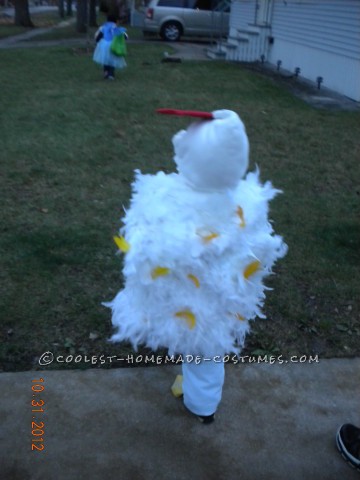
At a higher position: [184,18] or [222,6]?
[222,6]

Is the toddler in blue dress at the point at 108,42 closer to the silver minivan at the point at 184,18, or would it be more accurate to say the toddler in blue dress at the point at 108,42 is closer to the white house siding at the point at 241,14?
the white house siding at the point at 241,14

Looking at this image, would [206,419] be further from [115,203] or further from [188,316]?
[115,203]

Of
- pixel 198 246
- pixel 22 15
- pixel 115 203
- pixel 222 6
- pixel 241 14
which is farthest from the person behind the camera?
pixel 22 15

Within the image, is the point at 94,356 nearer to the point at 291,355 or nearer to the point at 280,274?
the point at 291,355

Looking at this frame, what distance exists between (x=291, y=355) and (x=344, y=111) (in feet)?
22.3

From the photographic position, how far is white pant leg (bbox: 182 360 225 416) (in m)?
2.39

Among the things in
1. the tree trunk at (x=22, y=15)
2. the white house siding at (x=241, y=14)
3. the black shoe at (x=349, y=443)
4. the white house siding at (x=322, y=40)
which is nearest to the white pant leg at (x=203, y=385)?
the black shoe at (x=349, y=443)

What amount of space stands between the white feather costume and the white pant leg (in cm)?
17

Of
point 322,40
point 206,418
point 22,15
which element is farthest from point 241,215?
point 22,15

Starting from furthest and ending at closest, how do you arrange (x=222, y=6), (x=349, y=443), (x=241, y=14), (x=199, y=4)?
(x=199, y=4) < (x=222, y=6) < (x=241, y=14) < (x=349, y=443)

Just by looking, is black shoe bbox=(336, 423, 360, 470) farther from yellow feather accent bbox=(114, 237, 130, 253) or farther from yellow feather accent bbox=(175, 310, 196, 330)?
yellow feather accent bbox=(114, 237, 130, 253)

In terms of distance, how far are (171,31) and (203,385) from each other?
19931mm

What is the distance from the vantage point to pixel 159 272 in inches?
79.6

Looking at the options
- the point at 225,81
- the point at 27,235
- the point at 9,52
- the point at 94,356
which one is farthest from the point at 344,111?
the point at 9,52
